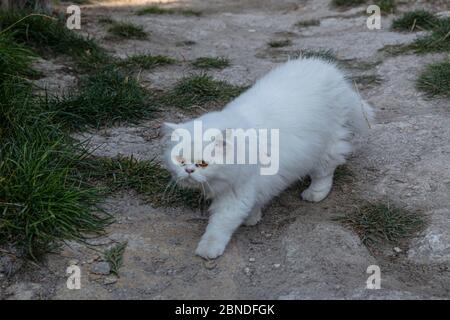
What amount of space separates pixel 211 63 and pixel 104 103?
5.87ft

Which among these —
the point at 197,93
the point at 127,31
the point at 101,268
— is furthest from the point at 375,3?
the point at 101,268

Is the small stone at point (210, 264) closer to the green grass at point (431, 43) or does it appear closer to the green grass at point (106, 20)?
the green grass at point (431, 43)

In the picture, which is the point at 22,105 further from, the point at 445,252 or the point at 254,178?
the point at 445,252

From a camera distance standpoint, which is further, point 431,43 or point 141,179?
point 431,43

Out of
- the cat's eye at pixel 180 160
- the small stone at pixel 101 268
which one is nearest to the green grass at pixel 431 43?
the cat's eye at pixel 180 160

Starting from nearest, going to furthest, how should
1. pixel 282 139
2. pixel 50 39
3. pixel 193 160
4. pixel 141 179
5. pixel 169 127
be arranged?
pixel 193 160
pixel 169 127
pixel 282 139
pixel 141 179
pixel 50 39

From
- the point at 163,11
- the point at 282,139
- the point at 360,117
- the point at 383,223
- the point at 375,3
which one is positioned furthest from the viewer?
the point at 163,11

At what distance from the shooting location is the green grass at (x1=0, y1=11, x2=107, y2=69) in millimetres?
5801

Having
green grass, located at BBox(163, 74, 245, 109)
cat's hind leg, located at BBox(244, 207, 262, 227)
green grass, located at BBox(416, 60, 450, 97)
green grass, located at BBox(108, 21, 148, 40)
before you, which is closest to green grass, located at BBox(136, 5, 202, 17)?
green grass, located at BBox(108, 21, 148, 40)

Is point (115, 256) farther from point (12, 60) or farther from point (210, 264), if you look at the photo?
point (12, 60)

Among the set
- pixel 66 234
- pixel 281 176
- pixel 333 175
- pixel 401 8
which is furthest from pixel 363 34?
pixel 66 234

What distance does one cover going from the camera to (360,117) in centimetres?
403

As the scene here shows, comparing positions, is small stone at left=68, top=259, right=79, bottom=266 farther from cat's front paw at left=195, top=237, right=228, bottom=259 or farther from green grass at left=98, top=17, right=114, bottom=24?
green grass at left=98, top=17, right=114, bottom=24

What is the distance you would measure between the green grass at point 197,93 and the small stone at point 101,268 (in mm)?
2376
